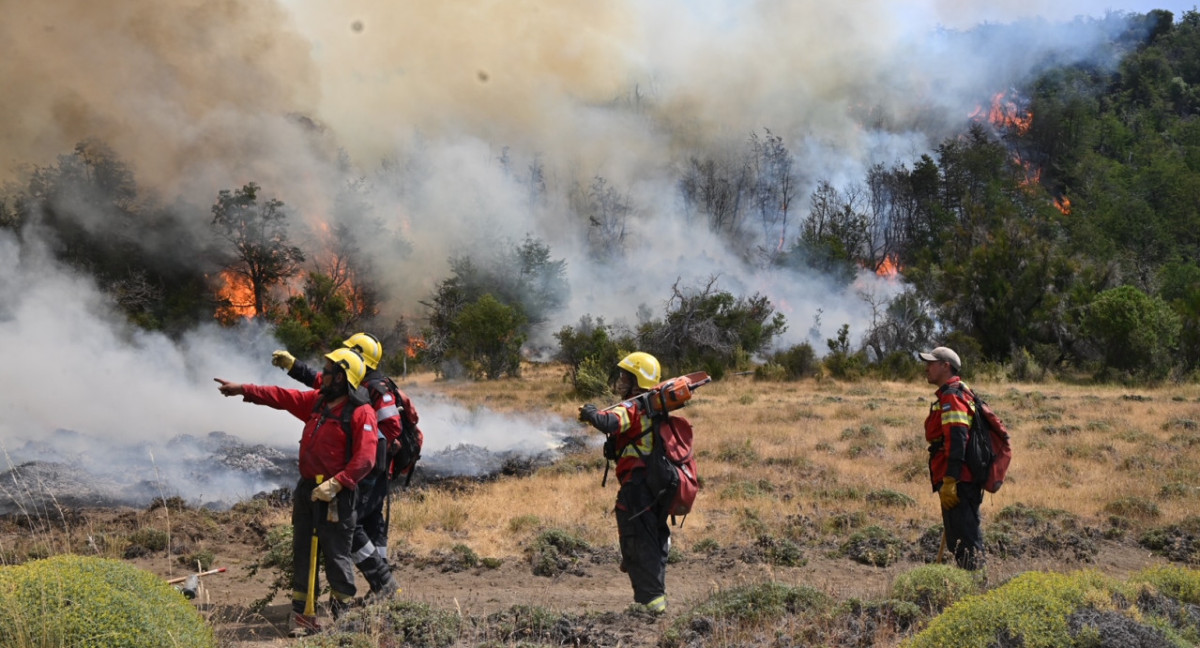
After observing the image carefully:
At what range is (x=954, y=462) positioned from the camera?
6191mm

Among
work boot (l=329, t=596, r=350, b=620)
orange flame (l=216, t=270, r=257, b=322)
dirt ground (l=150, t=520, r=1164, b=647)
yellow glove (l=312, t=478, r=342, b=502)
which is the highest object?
orange flame (l=216, t=270, r=257, b=322)

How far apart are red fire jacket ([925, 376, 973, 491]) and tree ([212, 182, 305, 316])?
27.3 metres

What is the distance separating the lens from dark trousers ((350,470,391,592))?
19.2 feet

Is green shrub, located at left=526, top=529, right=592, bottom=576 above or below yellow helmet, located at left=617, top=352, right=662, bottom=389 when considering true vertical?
below

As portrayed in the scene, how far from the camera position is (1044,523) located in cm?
910

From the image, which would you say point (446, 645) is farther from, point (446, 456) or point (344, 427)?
point (446, 456)

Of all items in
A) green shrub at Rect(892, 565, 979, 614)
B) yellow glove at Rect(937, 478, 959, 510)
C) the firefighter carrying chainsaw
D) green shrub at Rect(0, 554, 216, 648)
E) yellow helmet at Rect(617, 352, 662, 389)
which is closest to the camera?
green shrub at Rect(0, 554, 216, 648)

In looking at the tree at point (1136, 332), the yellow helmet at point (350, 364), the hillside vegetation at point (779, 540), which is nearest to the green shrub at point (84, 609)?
the hillside vegetation at point (779, 540)

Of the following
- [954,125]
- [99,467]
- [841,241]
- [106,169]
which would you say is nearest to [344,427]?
[99,467]

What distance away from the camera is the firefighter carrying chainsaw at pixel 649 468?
5.58 m

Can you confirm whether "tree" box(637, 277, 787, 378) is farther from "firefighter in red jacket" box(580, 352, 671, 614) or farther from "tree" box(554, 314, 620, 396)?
"firefighter in red jacket" box(580, 352, 671, 614)

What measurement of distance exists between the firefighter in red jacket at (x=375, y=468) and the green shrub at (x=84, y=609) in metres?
2.02

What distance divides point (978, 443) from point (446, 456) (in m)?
8.75

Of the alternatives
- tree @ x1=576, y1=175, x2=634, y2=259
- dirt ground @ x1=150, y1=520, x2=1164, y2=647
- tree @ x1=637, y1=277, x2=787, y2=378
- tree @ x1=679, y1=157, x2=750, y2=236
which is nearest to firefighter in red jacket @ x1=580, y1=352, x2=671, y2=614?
dirt ground @ x1=150, y1=520, x2=1164, y2=647
